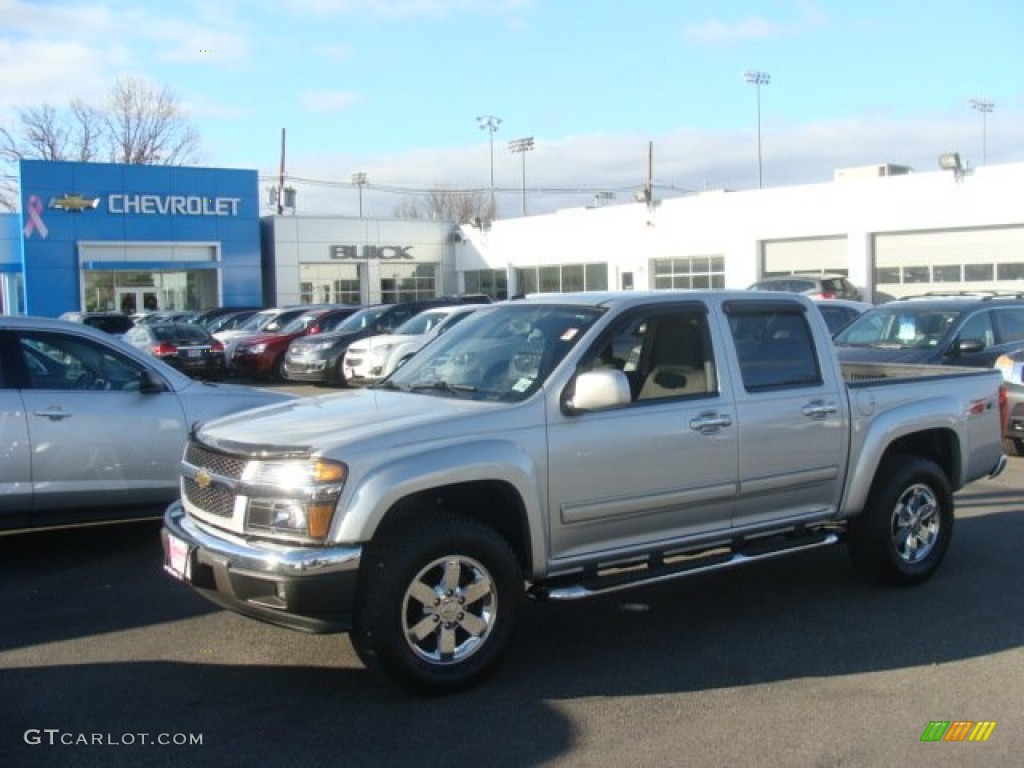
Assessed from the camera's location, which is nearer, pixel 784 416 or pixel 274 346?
pixel 784 416

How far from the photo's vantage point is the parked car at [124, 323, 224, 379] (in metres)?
22.3

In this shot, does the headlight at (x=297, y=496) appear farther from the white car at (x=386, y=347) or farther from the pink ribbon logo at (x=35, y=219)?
the pink ribbon logo at (x=35, y=219)

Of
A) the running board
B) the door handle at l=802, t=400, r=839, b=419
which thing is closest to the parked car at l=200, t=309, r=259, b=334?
the door handle at l=802, t=400, r=839, b=419

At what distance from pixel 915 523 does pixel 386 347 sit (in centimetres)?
1372

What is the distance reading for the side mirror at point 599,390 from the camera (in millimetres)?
5078

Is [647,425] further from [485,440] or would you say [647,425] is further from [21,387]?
[21,387]

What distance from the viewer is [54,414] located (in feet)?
23.9

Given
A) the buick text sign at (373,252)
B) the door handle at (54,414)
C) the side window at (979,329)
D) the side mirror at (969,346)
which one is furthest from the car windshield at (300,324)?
the buick text sign at (373,252)

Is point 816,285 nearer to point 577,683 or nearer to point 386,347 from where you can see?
point 386,347

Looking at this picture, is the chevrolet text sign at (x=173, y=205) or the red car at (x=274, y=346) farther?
the chevrolet text sign at (x=173, y=205)

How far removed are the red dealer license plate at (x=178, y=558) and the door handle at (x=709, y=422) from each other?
2611 mm

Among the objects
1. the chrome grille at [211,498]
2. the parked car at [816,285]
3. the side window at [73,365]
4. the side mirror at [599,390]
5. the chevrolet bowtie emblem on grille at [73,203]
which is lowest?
the chrome grille at [211,498]

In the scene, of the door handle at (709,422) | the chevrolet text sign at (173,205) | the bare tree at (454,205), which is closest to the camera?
the door handle at (709,422)

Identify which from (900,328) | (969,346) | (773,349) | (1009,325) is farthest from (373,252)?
(773,349)
